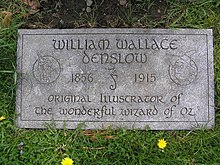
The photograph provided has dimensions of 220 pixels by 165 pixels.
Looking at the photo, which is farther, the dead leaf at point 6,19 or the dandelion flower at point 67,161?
the dead leaf at point 6,19

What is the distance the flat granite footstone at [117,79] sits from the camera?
3.02 metres

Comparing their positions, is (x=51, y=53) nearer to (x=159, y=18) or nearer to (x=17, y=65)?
(x=17, y=65)

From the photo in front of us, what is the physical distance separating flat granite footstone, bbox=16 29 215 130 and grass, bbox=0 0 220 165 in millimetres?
52

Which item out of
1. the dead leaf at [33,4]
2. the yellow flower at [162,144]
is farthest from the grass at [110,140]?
the dead leaf at [33,4]

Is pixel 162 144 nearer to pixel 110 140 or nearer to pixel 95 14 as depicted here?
pixel 110 140

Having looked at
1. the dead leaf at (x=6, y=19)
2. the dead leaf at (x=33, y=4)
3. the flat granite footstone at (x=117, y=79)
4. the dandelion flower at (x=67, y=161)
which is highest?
the dead leaf at (x=33, y=4)

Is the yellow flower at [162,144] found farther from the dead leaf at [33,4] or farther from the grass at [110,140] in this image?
the dead leaf at [33,4]

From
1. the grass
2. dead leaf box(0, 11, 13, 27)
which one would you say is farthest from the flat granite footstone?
dead leaf box(0, 11, 13, 27)

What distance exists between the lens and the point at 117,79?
305cm

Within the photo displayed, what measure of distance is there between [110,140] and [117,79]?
423 mm

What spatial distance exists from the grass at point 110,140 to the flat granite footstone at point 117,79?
52 millimetres

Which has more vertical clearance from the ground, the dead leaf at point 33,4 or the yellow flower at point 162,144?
the dead leaf at point 33,4

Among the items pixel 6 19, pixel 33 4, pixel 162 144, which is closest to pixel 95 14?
pixel 33 4

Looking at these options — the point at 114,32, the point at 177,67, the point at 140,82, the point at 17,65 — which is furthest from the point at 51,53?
the point at 177,67
